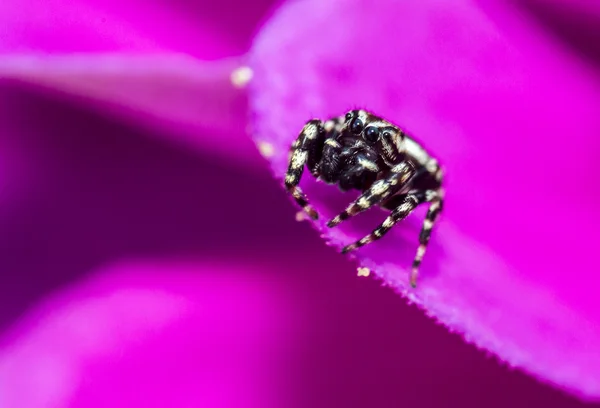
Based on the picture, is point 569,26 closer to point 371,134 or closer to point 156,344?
point 371,134

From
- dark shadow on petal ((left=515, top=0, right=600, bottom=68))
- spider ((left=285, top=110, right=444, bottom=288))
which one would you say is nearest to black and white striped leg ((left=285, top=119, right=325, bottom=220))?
spider ((left=285, top=110, right=444, bottom=288))

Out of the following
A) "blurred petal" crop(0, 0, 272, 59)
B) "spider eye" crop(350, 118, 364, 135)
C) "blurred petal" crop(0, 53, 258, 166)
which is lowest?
"spider eye" crop(350, 118, 364, 135)

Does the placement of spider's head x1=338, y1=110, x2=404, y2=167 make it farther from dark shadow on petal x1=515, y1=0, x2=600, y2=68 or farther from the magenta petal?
dark shadow on petal x1=515, y1=0, x2=600, y2=68

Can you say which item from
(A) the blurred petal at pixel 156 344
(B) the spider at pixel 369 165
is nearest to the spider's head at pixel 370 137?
(B) the spider at pixel 369 165

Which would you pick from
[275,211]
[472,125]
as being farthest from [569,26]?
[275,211]

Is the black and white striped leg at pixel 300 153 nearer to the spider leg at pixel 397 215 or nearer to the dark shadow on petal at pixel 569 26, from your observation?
the spider leg at pixel 397 215

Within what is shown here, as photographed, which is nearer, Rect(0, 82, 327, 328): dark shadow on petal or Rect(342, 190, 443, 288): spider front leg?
Rect(342, 190, 443, 288): spider front leg

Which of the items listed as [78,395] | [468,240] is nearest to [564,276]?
[468,240]
